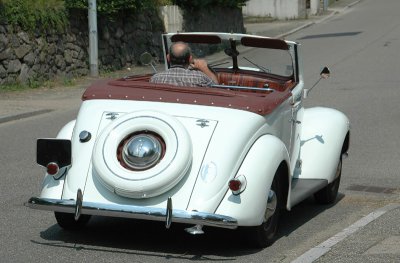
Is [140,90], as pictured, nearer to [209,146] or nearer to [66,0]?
[209,146]

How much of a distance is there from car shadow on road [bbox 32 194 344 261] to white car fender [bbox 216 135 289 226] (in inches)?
14.6

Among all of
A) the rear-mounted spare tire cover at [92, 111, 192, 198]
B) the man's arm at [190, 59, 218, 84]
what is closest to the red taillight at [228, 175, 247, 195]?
the rear-mounted spare tire cover at [92, 111, 192, 198]

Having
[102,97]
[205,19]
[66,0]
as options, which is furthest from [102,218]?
[205,19]

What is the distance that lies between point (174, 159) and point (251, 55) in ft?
9.45

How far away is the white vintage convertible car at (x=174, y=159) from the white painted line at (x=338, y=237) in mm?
411

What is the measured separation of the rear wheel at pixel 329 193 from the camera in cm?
913

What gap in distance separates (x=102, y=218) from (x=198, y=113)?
5.53 ft

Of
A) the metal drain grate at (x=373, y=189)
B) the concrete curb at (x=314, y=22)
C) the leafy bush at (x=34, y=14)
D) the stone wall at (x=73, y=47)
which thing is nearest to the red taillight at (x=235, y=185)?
the metal drain grate at (x=373, y=189)

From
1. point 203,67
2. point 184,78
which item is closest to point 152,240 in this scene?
point 184,78

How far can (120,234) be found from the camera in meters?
7.85

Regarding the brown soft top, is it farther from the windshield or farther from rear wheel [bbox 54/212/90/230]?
the windshield

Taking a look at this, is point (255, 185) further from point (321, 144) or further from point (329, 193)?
point (329, 193)

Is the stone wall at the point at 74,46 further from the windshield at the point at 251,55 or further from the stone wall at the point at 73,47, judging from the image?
the windshield at the point at 251,55

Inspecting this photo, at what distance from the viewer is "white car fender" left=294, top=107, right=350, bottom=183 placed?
8773mm
